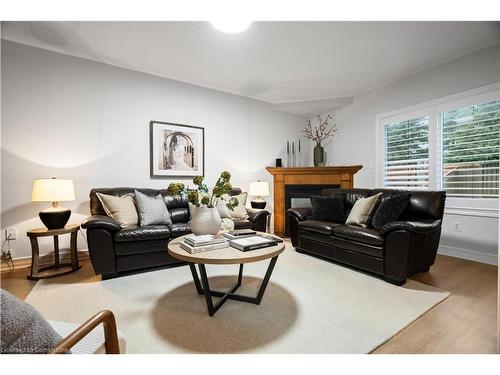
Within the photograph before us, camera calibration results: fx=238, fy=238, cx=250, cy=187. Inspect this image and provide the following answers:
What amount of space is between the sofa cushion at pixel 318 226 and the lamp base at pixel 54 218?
2.86 m

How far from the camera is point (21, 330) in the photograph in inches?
28.6

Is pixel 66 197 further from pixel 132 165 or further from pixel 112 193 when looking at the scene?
pixel 132 165

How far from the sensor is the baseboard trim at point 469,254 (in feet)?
9.53

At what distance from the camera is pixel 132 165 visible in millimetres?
3588

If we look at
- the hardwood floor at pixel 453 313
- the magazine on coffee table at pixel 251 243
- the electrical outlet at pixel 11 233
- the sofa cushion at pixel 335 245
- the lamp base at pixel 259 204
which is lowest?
the hardwood floor at pixel 453 313

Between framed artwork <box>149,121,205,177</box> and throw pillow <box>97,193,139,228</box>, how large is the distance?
912 mm

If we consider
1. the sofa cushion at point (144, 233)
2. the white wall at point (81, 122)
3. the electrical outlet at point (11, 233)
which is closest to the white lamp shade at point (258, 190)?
the white wall at point (81, 122)

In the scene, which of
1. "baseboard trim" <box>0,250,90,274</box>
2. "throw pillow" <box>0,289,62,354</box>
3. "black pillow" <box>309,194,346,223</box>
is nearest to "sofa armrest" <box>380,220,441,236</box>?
"black pillow" <box>309,194,346,223</box>

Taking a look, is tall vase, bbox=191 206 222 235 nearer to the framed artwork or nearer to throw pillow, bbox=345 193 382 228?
throw pillow, bbox=345 193 382 228

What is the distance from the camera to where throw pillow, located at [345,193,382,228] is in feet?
9.37

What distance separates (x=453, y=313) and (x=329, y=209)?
1.64 metres

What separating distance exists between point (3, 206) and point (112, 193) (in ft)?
3.85

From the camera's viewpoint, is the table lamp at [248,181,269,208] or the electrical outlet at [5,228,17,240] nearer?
the electrical outlet at [5,228,17,240]

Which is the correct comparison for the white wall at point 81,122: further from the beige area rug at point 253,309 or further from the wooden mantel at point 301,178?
A: the beige area rug at point 253,309
